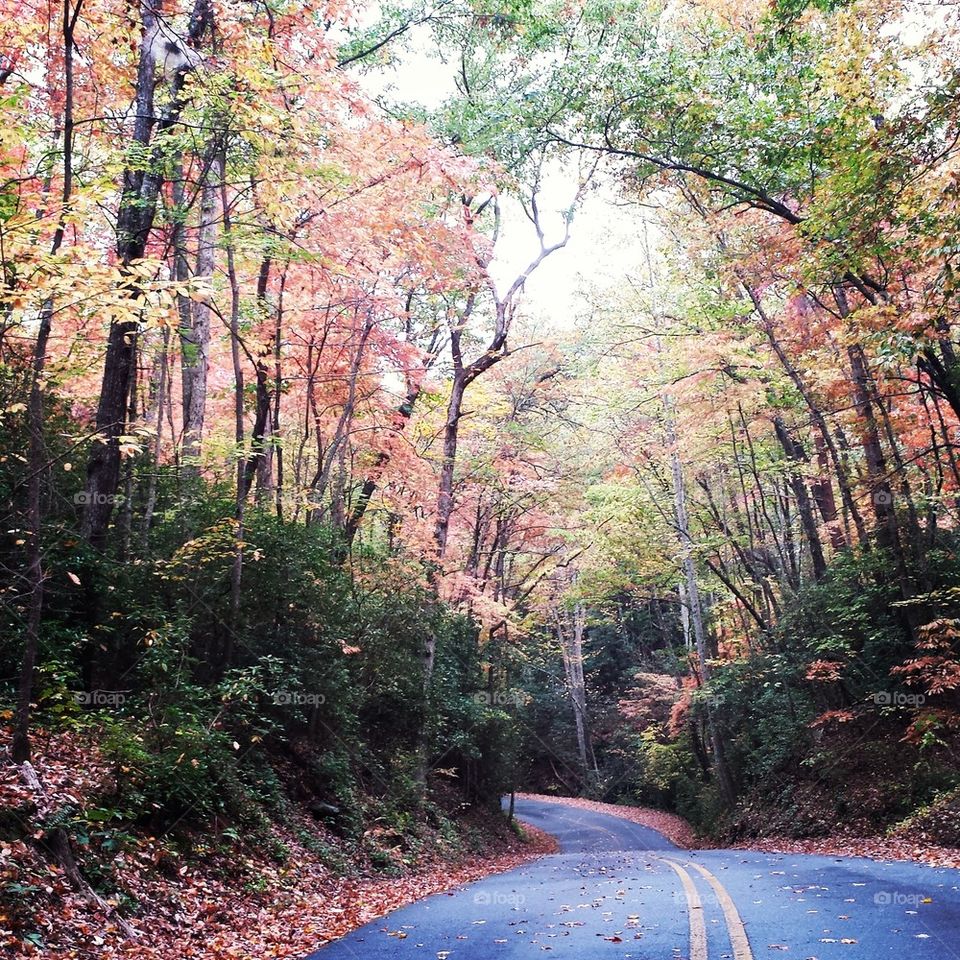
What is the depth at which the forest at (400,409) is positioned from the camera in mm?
8065

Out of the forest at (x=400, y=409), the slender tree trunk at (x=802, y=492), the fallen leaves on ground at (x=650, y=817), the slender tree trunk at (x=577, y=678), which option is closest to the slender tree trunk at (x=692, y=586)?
the forest at (x=400, y=409)

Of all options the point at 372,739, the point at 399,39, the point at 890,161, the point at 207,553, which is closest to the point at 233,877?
the point at 207,553

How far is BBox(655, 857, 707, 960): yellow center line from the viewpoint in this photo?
5.69 metres

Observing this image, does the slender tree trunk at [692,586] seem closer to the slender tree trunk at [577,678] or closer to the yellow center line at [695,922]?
the yellow center line at [695,922]

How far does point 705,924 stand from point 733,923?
0.24m

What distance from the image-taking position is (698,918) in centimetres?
696

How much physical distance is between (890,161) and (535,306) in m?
17.8

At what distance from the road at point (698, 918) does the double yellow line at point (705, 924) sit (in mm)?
11

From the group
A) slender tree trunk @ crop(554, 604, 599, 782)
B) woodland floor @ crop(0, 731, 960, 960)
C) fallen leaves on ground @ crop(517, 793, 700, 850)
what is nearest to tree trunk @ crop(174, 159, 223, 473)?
woodland floor @ crop(0, 731, 960, 960)

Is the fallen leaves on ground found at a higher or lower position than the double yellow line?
lower

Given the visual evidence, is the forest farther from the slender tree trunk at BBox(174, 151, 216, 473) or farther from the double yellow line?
the double yellow line

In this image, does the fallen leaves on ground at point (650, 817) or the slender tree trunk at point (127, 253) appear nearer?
the slender tree trunk at point (127, 253)

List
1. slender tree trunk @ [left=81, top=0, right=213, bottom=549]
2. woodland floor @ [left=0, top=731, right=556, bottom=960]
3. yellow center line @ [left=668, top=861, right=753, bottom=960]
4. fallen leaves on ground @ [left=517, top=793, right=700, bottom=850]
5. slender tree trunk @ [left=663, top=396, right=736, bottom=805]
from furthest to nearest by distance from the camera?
fallen leaves on ground @ [left=517, top=793, right=700, bottom=850] < slender tree trunk @ [left=663, top=396, right=736, bottom=805] < slender tree trunk @ [left=81, top=0, right=213, bottom=549] < yellow center line @ [left=668, top=861, right=753, bottom=960] < woodland floor @ [left=0, top=731, right=556, bottom=960]

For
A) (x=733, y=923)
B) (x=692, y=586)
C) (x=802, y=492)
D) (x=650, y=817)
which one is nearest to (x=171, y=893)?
(x=733, y=923)
